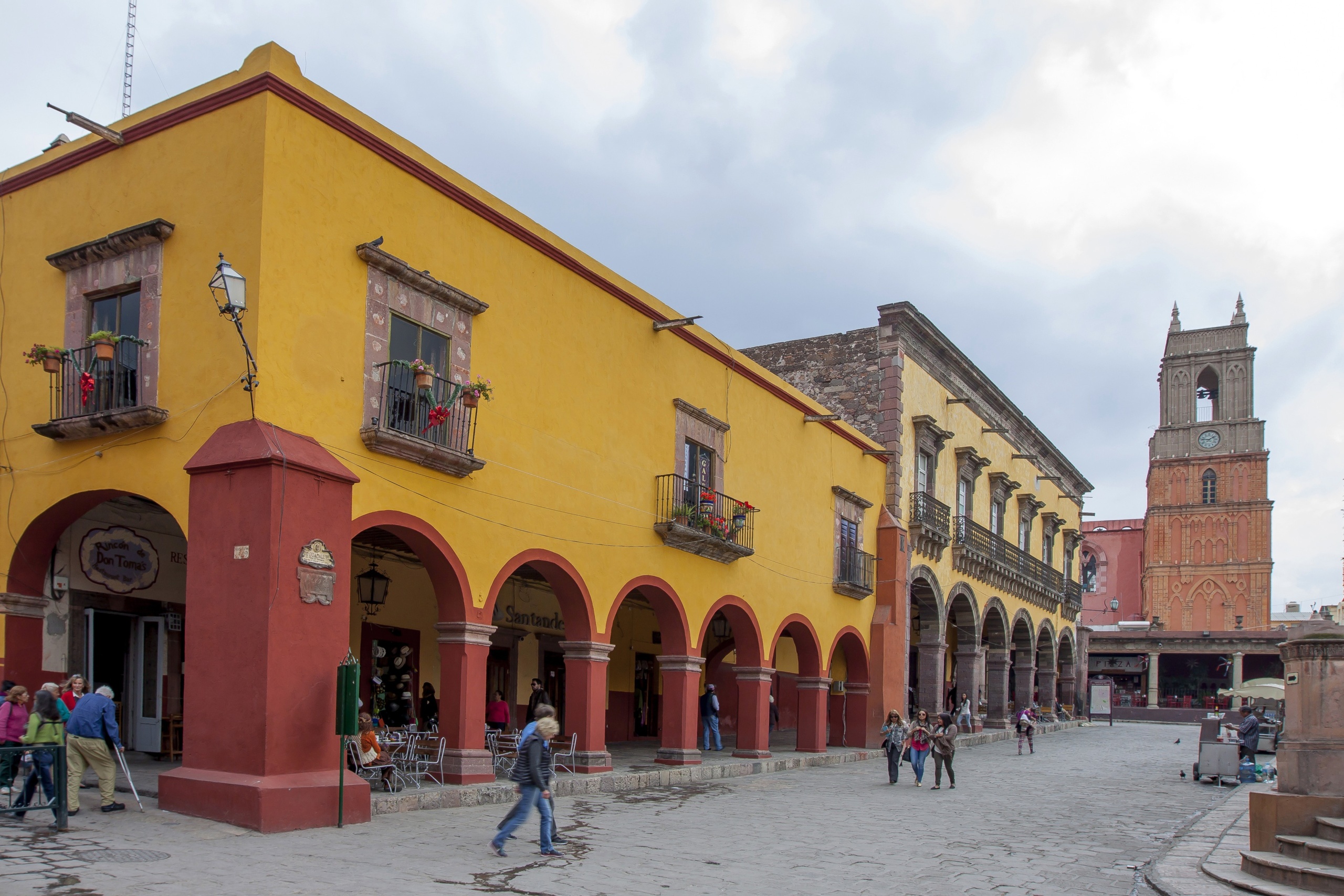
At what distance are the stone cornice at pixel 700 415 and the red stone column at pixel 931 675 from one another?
436 inches

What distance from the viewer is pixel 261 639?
989 centimetres

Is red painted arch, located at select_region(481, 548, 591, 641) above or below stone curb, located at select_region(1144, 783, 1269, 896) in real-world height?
above

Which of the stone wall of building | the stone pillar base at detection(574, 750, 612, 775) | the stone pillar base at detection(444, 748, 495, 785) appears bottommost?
the stone pillar base at detection(574, 750, 612, 775)

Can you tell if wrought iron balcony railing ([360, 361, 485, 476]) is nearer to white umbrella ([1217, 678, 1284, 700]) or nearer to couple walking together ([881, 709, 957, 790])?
couple walking together ([881, 709, 957, 790])

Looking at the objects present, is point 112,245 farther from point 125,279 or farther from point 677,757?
point 677,757

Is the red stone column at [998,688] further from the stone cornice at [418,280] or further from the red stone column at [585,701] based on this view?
the stone cornice at [418,280]

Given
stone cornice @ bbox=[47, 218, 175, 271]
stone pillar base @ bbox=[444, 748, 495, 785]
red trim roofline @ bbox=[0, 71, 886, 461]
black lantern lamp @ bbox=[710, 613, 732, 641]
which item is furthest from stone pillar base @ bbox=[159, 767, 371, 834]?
black lantern lamp @ bbox=[710, 613, 732, 641]

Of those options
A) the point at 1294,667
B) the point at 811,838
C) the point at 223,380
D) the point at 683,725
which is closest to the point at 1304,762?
the point at 1294,667

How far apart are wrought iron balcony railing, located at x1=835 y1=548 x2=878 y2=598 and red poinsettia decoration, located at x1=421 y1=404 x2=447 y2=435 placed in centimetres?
1214

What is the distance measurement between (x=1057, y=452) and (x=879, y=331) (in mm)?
17681

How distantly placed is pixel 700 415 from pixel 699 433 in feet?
0.99

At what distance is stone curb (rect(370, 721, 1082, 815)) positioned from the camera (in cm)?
1128

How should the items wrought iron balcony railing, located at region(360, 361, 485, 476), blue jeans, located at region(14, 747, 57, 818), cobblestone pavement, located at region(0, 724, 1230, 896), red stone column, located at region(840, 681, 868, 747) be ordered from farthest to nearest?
red stone column, located at region(840, 681, 868, 747)
wrought iron balcony railing, located at region(360, 361, 485, 476)
blue jeans, located at region(14, 747, 57, 818)
cobblestone pavement, located at region(0, 724, 1230, 896)

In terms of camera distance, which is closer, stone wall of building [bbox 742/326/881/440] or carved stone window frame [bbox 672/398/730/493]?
carved stone window frame [bbox 672/398/730/493]
